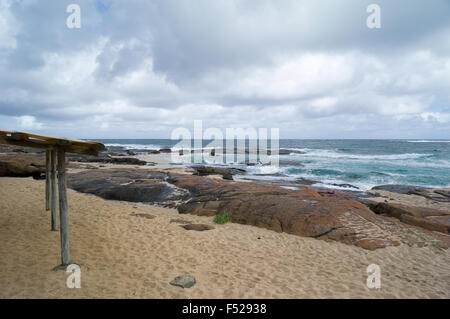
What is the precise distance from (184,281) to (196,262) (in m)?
1.12

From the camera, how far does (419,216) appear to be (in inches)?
396

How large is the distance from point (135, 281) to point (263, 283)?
8.47 ft

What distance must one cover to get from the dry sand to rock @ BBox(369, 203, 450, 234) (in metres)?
2.35

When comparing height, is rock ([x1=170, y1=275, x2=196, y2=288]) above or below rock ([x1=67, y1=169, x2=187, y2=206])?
below

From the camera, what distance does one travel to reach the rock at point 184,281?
484 cm

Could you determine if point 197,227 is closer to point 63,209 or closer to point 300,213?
point 300,213

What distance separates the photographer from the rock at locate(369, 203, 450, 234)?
9.25m

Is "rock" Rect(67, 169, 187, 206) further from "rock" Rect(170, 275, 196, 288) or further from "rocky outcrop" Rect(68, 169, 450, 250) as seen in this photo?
"rock" Rect(170, 275, 196, 288)

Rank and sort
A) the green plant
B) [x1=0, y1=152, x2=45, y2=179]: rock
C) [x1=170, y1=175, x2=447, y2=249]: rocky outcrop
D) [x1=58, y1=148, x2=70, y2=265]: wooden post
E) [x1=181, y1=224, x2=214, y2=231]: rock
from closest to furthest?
[x1=58, y1=148, x2=70, y2=265]: wooden post < [x1=170, y1=175, x2=447, y2=249]: rocky outcrop < [x1=181, y1=224, x2=214, y2=231]: rock < the green plant < [x1=0, y1=152, x2=45, y2=179]: rock

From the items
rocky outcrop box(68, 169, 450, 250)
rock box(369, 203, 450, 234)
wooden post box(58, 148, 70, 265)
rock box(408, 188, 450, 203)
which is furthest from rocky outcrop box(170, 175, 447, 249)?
rock box(408, 188, 450, 203)

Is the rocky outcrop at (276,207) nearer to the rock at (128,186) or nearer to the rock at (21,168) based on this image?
the rock at (128,186)

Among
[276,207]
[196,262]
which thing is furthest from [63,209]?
[276,207]

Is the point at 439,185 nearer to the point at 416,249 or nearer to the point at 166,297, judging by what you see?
the point at 416,249
